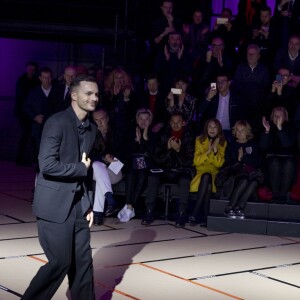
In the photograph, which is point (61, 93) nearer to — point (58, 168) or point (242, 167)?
point (242, 167)

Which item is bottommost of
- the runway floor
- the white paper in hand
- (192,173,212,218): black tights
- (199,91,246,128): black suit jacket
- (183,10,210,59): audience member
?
the runway floor

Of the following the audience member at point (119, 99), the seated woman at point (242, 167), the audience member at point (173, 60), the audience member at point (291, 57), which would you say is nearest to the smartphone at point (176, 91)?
the audience member at point (119, 99)

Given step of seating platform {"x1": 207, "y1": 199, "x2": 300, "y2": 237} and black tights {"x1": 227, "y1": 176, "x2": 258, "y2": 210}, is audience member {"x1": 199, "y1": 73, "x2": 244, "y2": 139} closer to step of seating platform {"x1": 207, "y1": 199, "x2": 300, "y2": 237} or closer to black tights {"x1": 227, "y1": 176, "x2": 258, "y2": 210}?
black tights {"x1": 227, "y1": 176, "x2": 258, "y2": 210}

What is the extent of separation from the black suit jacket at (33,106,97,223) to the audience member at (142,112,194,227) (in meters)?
4.02

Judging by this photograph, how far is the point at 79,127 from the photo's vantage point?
181 inches

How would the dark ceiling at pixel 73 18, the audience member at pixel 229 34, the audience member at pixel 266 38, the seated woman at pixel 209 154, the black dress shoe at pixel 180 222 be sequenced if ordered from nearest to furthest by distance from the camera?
1. the black dress shoe at pixel 180 222
2. the seated woman at pixel 209 154
3. the audience member at pixel 266 38
4. the audience member at pixel 229 34
5. the dark ceiling at pixel 73 18

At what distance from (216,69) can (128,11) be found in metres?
2.68

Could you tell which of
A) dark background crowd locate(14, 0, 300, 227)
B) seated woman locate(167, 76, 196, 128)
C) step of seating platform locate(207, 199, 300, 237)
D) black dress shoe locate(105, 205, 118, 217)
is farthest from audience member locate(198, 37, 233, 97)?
black dress shoe locate(105, 205, 118, 217)

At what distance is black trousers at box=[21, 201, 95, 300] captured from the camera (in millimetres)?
4488

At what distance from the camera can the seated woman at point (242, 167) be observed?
27.6 ft

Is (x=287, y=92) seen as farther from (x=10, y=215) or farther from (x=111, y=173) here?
(x=10, y=215)

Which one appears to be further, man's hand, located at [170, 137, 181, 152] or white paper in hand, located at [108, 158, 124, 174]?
man's hand, located at [170, 137, 181, 152]

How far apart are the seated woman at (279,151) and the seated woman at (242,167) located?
0.53 feet

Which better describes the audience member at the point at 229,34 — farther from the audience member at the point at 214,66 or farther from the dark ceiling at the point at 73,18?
the dark ceiling at the point at 73,18
